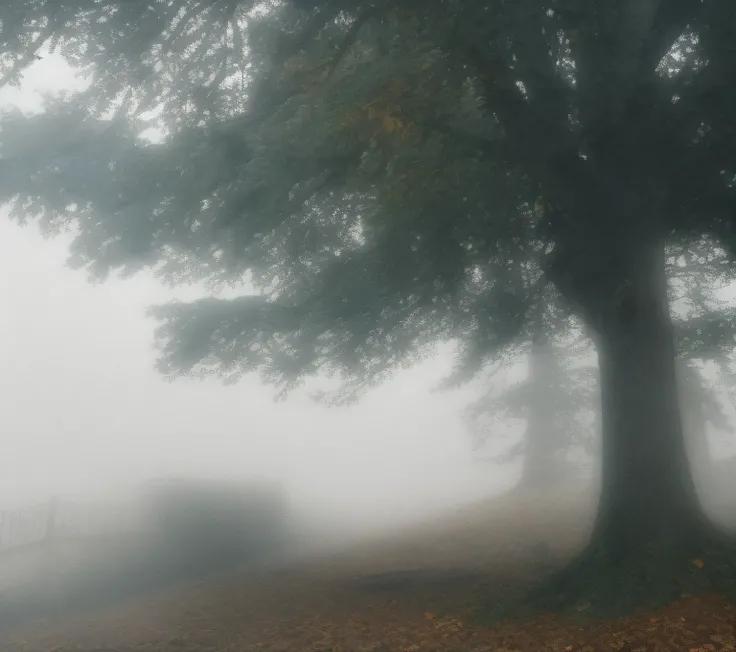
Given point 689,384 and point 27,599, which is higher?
point 689,384

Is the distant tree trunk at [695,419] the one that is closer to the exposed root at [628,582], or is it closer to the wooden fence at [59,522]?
the exposed root at [628,582]

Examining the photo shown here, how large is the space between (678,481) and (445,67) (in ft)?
16.1

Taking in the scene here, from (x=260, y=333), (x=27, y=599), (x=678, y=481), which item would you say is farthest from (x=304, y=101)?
(x=27, y=599)

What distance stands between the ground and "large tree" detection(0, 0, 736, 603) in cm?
83

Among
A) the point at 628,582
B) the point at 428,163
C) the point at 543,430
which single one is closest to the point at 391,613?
the point at 628,582

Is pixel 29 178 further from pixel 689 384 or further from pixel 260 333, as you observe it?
pixel 689 384

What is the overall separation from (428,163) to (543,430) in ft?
49.3

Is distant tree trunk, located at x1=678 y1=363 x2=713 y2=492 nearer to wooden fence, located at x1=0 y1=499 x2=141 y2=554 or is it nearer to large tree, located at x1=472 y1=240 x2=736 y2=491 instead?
large tree, located at x1=472 y1=240 x2=736 y2=491

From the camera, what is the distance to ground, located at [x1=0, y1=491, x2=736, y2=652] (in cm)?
549

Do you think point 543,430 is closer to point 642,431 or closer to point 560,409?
point 560,409

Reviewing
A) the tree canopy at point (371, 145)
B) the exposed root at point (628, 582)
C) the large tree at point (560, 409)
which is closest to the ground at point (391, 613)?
the exposed root at point (628, 582)

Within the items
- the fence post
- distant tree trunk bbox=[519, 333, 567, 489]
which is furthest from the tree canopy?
distant tree trunk bbox=[519, 333, 567, 489]

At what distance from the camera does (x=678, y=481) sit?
6.92 meters

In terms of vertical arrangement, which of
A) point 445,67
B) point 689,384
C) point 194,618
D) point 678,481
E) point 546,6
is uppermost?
point 546,6
